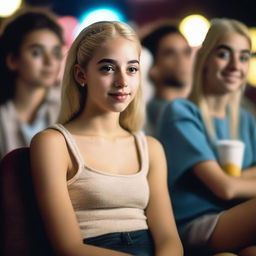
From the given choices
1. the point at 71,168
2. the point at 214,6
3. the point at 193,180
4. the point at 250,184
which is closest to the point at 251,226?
the point at 250,184

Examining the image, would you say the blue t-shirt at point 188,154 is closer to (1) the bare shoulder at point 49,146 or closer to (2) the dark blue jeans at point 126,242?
(2) the dark blue jeans at point 126,242

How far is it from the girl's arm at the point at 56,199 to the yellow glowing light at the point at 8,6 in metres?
4.23

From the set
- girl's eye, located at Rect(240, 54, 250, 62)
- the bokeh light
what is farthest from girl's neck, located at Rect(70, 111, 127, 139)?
the bokeh light

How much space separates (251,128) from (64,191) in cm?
103

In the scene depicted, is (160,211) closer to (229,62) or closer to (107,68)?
(107,68)

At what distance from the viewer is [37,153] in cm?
146

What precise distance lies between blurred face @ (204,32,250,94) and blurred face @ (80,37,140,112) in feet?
Result: 2.05

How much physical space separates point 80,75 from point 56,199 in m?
0.37

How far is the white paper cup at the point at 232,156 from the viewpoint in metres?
1.96

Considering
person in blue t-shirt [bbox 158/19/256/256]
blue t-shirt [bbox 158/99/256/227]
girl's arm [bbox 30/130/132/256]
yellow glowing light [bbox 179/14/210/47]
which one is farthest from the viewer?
yellow glowing light [bbox 179/14/210/47]

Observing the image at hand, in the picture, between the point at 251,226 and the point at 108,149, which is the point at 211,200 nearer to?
the point at 251,226

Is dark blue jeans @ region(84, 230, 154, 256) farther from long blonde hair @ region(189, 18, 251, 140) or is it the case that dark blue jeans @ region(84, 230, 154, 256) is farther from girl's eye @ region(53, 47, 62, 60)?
girl's eye @ region(53, 47, 62, 60)

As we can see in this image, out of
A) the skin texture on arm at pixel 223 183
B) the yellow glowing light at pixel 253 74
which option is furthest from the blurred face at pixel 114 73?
the yellow glowing light at pixel 253 74

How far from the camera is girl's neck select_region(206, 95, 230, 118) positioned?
215 cm
